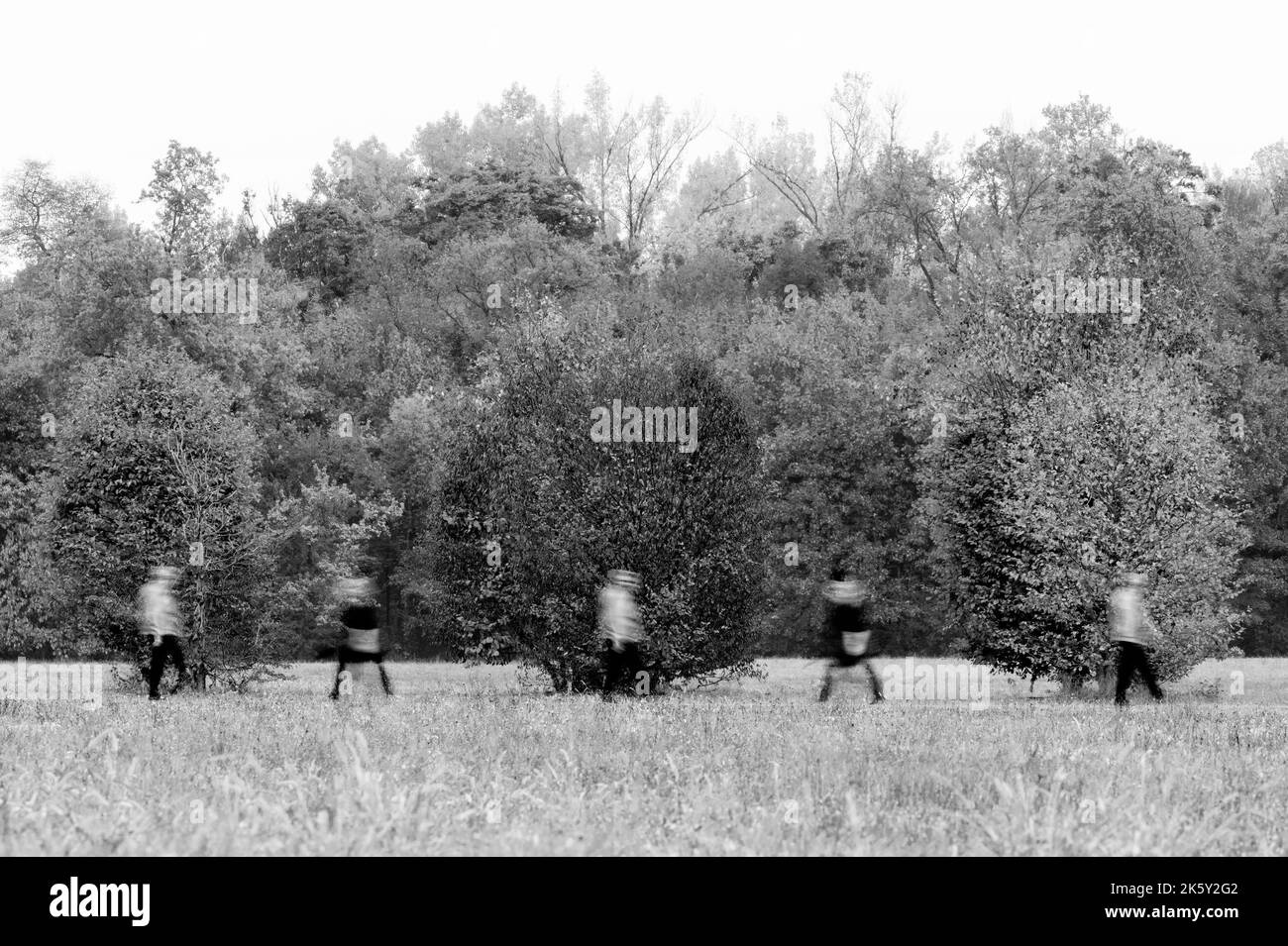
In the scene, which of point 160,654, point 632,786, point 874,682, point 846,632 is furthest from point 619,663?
point 632,786

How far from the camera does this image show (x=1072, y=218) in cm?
5722

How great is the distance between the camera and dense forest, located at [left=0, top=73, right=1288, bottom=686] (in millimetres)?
30344

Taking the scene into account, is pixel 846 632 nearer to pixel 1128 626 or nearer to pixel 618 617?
pixel 618 617

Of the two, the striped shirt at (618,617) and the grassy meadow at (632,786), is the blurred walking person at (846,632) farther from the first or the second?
the grassy meadow at (632,786)

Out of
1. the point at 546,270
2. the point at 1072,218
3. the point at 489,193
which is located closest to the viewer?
the point at 1072,218

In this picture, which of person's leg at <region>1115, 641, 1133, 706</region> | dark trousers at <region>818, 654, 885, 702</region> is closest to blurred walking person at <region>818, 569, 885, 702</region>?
dark trousers at <region>818, 654, 885, 702</region>

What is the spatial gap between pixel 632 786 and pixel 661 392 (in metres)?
18.8

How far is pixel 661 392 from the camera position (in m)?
28.9

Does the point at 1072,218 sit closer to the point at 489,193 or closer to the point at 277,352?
the point at 277,352

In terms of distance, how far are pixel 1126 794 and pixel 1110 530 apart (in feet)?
70.7

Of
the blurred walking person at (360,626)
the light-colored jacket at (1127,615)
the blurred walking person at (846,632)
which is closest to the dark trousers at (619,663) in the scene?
the blurred walking person at (846,632)
